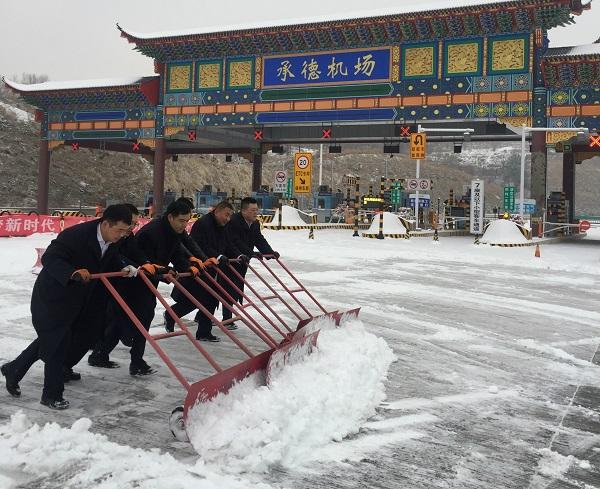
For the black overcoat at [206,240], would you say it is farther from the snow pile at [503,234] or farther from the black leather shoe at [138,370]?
the snow pile at [503,234]

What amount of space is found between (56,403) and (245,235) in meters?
3.07

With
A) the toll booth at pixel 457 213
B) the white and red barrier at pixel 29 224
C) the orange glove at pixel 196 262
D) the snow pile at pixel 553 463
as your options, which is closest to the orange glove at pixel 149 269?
the orange glove at pixel 196 262

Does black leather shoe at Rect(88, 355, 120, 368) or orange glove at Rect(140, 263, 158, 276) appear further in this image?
black leather shoe at Rect(88, 355, 120, 368)

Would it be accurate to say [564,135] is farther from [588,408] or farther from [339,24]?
[588,408]

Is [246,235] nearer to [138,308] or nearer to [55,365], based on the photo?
[138,308]

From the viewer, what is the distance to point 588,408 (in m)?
4.10

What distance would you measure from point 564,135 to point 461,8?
18.4 ft

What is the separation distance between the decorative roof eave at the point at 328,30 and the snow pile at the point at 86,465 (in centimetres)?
1967

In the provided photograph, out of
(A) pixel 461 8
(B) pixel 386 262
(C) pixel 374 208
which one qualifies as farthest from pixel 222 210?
(C) pixel 374 208

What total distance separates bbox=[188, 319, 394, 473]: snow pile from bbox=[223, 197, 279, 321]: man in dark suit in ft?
5.83

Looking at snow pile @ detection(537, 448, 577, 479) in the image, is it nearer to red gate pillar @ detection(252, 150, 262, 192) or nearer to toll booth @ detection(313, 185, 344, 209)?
red gate pillar @ detection(252, 150, 262, 192)

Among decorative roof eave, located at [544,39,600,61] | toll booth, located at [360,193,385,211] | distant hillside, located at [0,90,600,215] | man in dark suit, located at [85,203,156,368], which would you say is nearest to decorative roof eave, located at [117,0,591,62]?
decorative roof eave, located at [544,39,600,61]

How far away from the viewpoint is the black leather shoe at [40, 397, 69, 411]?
371 centimetres

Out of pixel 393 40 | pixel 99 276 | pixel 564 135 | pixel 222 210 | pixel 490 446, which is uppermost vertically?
pixel 393 40
